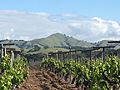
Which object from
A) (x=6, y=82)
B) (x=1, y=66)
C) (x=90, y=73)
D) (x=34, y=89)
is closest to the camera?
(x=6, y=82)

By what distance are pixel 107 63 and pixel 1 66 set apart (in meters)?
15.5

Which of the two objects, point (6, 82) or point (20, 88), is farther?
point (20, 88)

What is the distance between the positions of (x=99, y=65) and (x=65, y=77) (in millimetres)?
24494

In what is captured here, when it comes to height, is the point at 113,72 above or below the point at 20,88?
above

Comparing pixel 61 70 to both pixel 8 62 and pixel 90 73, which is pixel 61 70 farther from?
pixel 90 73

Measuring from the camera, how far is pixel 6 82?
95.4 feet

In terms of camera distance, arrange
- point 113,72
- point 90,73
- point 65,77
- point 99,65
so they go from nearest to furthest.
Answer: point 113,72 < point 99,65 < point 90,73 < point 65,77

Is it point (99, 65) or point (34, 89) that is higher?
point (99, 65)

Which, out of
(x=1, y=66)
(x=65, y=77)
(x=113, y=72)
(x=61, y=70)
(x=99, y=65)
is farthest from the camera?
(x=61, y=70)

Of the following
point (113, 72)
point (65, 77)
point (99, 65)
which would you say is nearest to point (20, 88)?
point (99, 65)

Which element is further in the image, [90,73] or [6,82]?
[90,73]

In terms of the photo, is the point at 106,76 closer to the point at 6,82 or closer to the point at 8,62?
the point at 6,82

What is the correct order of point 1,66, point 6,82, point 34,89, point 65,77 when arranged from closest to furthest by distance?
point 6,82
point 34,89
point 1,66
point 65,77

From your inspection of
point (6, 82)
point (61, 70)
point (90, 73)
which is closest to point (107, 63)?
point (90, 73)
